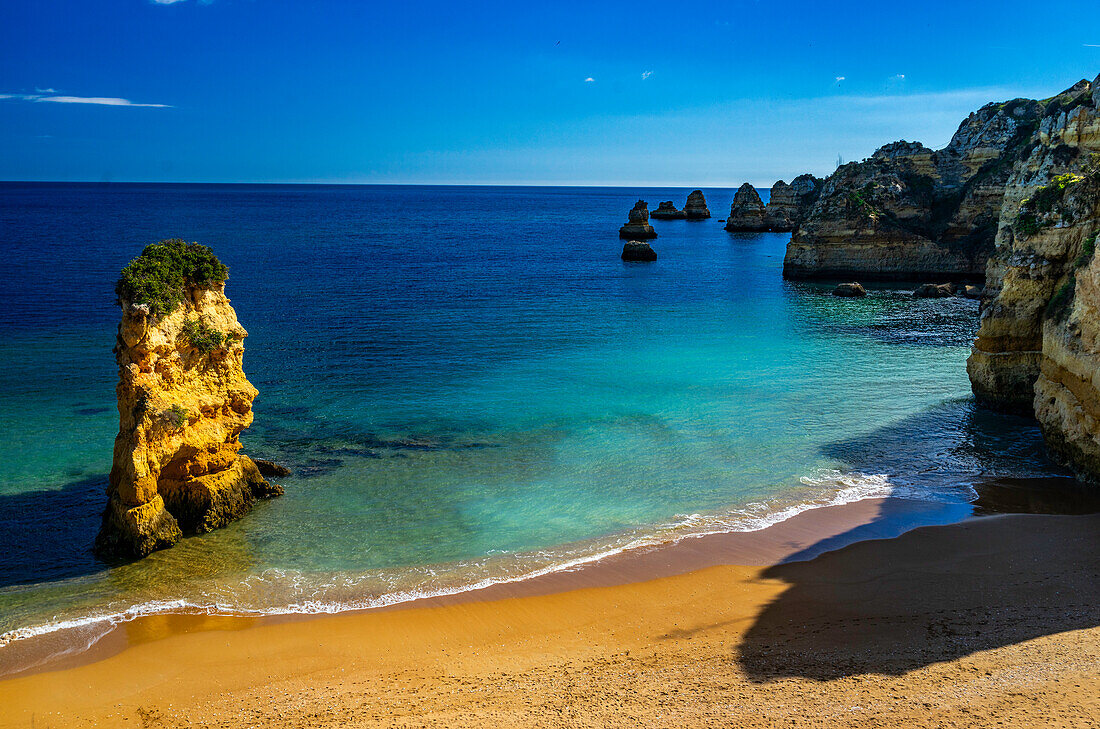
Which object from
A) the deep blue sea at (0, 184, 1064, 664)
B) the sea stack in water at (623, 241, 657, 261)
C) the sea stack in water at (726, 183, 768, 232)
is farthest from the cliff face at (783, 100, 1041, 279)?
the sea stack in water at (726, 183, 768, 232)

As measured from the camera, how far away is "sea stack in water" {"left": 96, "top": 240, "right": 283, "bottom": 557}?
1691 cm

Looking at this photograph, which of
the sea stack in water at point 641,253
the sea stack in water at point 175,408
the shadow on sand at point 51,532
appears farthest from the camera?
the sea stack in water at point 641,253

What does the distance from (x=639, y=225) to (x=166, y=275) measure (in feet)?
293

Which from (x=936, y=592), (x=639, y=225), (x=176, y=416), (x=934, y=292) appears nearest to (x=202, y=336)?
(x=176, y=416)

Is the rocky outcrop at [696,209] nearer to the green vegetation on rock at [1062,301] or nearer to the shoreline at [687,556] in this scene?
the green vegetation on rock at [1062,301]

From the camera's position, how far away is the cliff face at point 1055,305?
19.9m

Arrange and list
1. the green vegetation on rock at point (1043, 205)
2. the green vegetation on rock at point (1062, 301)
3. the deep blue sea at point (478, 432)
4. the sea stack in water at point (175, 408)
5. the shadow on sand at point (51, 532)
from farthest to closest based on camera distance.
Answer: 1. the green vegetation on rock at point (1043, 205)
2. the green vegetation on rock at point (1062, 301)
3. the sea stack in water at point (175, 408)
4. the deep blue sea at point (478, 432)
5. the shadow on sand at point (51, 532)

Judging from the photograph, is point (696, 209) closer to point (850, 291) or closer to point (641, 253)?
point (641, 253)

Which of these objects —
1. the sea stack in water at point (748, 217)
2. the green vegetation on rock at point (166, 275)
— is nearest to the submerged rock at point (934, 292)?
the green vegetation on rock at point (166, 275)

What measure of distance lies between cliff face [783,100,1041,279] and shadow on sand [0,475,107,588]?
62726 millimetres

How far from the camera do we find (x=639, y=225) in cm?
10262

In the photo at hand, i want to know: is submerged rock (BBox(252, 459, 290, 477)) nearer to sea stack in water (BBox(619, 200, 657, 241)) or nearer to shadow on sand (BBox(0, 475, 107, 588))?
shadow on sand (BBox(0, 475, 107, 588))

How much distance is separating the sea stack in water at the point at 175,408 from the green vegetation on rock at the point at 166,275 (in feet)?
0.08

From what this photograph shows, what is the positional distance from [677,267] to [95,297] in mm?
55047
